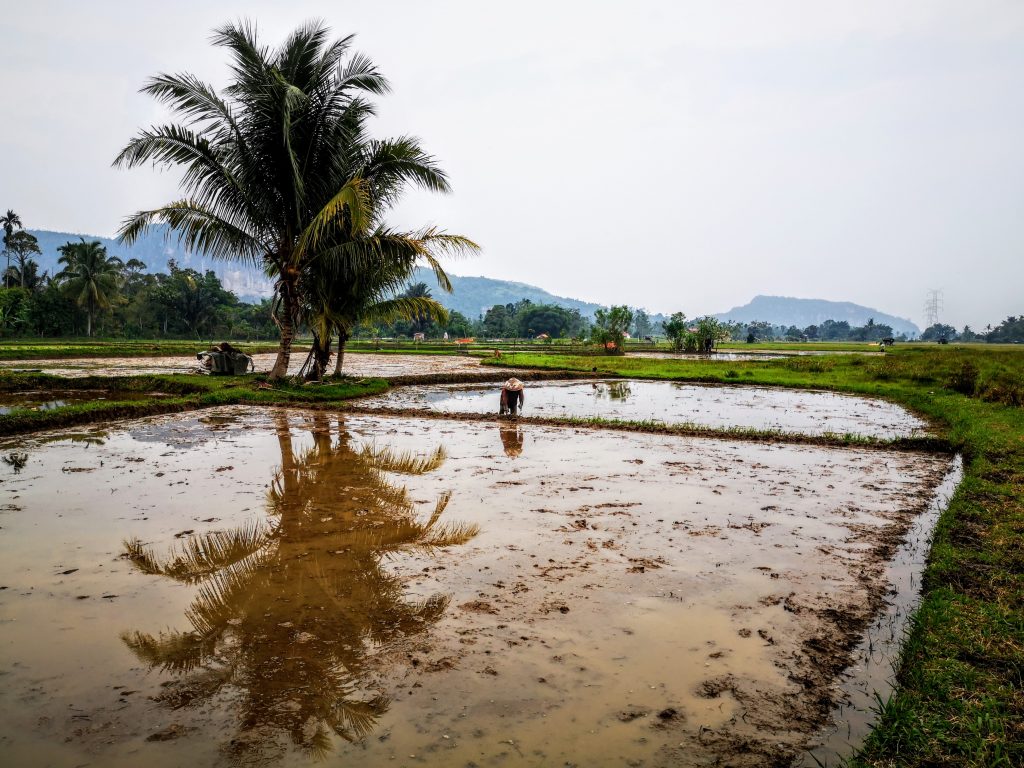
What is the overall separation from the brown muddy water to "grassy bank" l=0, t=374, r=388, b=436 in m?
3.36

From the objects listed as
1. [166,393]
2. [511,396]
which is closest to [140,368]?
[166,393]

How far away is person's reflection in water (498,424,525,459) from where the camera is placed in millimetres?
9642

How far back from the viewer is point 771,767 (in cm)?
271

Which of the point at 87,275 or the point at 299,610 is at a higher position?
the point at 87,275

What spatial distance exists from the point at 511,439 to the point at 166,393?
9991 millimetres

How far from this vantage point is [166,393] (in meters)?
15.1

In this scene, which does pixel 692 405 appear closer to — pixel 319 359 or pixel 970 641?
pixel 319 359

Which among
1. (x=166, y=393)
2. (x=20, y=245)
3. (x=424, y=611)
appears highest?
(x=20, y=245)

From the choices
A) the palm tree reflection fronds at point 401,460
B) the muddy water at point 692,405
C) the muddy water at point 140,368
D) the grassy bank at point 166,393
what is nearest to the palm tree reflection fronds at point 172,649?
the palm tree reflection fronds at point 401,460

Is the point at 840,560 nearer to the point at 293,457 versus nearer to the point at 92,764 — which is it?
the point at 92,764

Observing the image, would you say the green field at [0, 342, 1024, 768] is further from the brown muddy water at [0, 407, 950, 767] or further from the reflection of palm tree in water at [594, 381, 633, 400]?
the reflection of palm tree in water at [594, 381, 633, 400]

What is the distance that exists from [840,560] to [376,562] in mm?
4119

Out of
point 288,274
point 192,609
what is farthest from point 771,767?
point 288,274

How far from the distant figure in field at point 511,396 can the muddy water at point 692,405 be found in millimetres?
814
